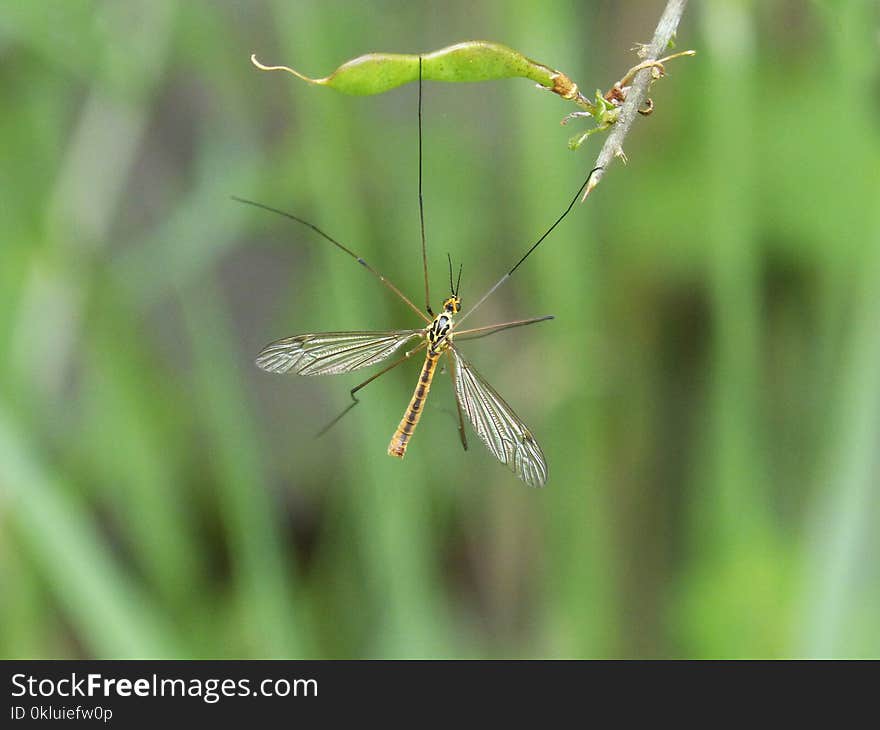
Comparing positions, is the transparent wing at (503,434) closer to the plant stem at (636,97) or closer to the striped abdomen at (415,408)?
the striped abdomen at (415,408)

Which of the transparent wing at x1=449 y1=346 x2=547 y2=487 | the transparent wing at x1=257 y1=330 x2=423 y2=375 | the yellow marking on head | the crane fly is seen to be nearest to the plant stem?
the crane fly

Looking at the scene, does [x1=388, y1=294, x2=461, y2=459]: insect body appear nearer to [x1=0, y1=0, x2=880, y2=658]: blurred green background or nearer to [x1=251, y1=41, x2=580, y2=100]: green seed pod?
[x1=0, y1=0, x2=880, y2=658]: blurred green background

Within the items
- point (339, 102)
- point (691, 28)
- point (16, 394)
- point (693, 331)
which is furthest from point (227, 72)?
point (693, 331)

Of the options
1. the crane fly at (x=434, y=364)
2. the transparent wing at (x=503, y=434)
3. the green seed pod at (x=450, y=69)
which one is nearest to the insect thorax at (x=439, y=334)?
the crane fly at (x=434, y=364)

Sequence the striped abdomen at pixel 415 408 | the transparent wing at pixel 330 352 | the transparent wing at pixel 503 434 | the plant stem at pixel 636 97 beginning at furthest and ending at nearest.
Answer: the striped abdomen at pixel 415 408, the transparent wing at pixel 330 352, the transparent wing at pixel 503 434, the plant stem at pixel 636 97

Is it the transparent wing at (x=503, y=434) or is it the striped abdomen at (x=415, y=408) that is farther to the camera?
the striped abdomen at (x=415, y=408)

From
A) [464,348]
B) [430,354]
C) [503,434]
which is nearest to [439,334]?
[430,354]

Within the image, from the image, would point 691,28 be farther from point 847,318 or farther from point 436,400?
point 436,400
